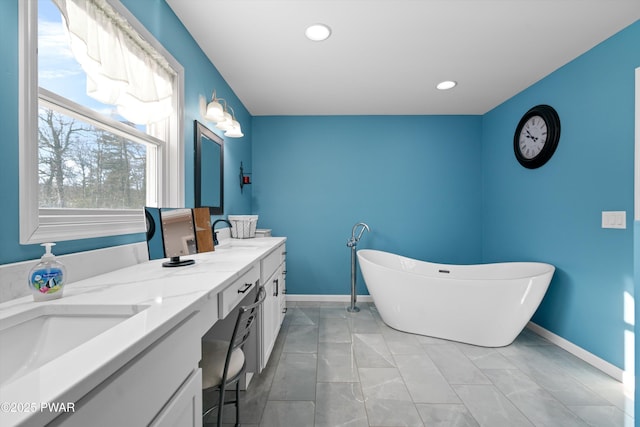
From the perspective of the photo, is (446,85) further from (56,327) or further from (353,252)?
(56,327)

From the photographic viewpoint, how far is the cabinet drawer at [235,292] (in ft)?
3.72

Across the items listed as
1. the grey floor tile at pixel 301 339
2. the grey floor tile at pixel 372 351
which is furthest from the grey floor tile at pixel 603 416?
the grey floor tile at pixel 301 339

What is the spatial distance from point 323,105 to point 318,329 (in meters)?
2.47

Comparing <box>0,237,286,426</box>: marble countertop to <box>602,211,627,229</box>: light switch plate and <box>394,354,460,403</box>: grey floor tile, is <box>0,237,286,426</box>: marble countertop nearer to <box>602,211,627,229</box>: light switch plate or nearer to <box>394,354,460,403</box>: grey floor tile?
<box>394,354,460,403</box>: grey floor tile

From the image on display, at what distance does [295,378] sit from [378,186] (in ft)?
7.92

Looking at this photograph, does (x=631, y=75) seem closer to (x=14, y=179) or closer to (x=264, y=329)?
(x=264, y=329)

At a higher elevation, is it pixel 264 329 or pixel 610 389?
pixel 264 329

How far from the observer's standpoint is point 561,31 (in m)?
1.94

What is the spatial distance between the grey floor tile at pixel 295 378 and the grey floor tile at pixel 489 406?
0.94 metres

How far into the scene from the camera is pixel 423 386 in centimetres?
183

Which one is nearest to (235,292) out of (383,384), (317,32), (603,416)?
(383,384)

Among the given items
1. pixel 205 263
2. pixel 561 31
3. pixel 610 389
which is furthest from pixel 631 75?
pixel 205 263

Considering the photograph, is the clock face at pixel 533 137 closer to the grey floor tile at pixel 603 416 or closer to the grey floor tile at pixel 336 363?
the grey floor tile at pixel 603 416

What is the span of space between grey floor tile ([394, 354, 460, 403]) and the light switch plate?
1.63 meters
